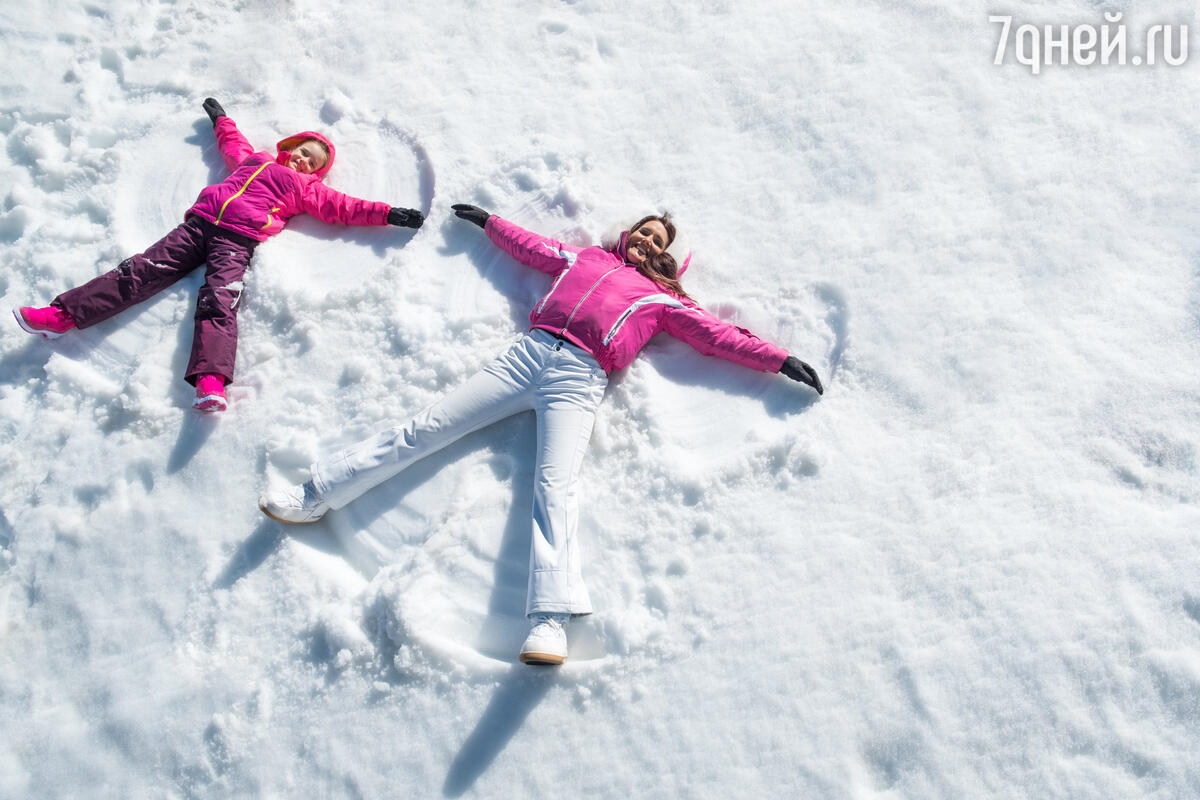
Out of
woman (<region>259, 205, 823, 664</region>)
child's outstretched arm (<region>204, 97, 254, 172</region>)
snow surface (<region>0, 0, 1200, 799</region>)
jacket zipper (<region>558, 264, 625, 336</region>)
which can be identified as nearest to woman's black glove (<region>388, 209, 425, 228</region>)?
snow surface (<region>0, 0, 1200, 799</region>)

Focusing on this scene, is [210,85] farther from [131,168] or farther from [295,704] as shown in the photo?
[295,704]

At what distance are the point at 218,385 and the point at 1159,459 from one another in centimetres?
474

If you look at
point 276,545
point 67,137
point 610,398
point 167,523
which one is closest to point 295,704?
point 276,545

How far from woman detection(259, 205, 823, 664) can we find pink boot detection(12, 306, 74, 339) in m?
1.70

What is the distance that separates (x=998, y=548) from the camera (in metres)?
3.60

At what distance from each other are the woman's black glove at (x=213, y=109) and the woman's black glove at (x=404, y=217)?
1.45 metres

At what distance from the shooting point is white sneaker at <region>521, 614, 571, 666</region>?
10.7 ft

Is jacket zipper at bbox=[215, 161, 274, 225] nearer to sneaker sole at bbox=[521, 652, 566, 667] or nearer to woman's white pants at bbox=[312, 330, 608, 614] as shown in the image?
woman's white pants at bbox=[312, 330, 608, 614]

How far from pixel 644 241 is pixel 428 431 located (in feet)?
5.16

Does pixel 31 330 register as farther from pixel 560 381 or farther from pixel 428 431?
pixel 560 381

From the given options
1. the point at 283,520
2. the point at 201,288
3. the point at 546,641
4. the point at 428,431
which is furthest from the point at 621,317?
the point at 201,288

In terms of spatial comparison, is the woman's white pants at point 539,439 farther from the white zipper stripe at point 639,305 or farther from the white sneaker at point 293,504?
the white zipper stripe at point 639,305

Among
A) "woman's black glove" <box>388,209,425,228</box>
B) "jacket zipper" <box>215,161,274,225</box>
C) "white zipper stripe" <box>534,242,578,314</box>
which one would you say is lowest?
"white zipper stripe" <box>534,242,578,314</box>

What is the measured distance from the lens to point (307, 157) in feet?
15.5
